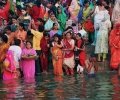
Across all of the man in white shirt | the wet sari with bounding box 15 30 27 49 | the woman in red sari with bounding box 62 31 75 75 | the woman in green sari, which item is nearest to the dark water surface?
the woman in red sari with bounding box 62 31 75 75

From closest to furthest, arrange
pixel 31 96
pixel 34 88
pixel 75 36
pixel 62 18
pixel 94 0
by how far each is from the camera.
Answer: pixel 31 96 → pixel 34 88 → pixel 75 36 → pixel 62 18 → pixel 94 0

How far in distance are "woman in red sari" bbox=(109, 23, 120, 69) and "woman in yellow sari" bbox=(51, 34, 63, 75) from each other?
1.64 metres

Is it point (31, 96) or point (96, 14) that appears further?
point (96, 14)

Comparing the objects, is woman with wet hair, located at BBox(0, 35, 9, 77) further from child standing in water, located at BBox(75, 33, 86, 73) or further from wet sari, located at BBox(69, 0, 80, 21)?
wet sari, located at BBox(69, 0, 80, 21)

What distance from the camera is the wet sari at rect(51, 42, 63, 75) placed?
18.5 metres

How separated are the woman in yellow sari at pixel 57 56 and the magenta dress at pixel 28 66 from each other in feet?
2.40

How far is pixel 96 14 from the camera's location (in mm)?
19969

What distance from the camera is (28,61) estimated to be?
1817 cm

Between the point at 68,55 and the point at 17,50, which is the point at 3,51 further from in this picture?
the point at 68,55

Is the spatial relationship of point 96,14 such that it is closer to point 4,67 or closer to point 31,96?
point 4,67

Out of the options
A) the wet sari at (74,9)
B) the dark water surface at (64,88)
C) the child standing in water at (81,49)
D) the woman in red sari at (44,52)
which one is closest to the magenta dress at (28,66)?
the dark water surface at (64,88)

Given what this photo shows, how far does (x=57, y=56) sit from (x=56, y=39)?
0.56 meters

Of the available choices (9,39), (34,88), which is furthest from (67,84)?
(9,39)

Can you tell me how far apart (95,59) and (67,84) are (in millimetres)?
3460
